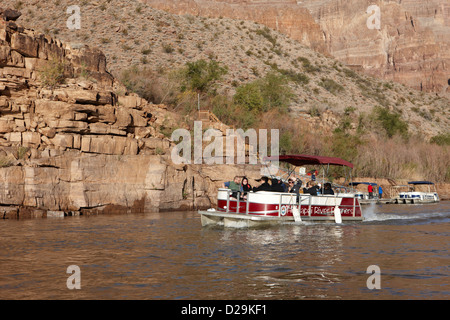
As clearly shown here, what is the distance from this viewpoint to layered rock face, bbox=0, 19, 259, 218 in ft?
90.0

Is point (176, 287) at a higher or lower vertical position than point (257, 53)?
lower

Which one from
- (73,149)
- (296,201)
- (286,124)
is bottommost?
(296,201)

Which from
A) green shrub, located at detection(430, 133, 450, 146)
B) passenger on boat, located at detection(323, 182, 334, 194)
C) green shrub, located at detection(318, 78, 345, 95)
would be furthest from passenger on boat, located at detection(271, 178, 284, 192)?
green shrub, located at detection(318, 78, 345, 95)

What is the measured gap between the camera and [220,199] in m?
23.5

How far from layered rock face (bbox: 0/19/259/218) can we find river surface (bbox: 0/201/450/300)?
194 inches

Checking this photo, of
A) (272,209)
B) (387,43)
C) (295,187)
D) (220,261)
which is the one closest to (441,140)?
(295,187)

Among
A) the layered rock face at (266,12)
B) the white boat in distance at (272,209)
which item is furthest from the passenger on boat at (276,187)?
the layered rock face at (266,12)

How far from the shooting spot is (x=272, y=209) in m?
22.6

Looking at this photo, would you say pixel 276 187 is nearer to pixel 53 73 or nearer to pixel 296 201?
pixel 296 201

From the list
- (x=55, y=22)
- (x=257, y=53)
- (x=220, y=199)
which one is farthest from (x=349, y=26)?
(x=220, y=199)

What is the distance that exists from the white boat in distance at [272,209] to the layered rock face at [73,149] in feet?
28.3

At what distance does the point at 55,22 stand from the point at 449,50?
121 m

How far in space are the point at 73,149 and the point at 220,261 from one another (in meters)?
18.0
